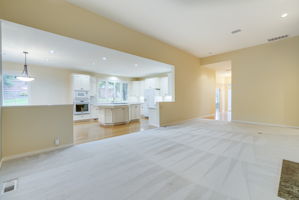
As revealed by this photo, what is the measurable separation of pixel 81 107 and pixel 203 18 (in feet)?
22.6

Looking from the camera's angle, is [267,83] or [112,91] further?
[112,91]

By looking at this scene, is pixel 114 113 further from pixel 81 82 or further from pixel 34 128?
pixel 34 128

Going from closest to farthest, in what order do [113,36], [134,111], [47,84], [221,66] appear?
[113,36] → [47,84] → [134,111] → [221,66]

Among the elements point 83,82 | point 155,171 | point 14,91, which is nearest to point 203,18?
point 155,171

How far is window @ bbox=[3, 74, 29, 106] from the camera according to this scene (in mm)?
5113

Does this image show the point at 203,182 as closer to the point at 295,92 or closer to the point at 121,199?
the point at 121,199

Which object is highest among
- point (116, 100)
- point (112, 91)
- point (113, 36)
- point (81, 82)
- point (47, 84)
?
point (113, 36)

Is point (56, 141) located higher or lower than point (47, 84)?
lower

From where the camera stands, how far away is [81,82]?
678 centimetres

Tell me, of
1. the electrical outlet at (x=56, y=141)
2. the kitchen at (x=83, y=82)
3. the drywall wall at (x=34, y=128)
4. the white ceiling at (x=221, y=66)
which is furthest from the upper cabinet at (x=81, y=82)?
the white ceiling at (x=221, y=66)

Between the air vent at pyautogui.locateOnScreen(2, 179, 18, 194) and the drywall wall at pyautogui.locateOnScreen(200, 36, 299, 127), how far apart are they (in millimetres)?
7243

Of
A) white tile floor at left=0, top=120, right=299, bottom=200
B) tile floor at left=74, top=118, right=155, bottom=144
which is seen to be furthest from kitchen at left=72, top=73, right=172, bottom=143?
white tile floor at left=0, top=120, right=299, bottom=200

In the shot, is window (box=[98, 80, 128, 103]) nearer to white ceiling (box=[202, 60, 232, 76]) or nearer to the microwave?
the microwave

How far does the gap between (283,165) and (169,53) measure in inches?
181
